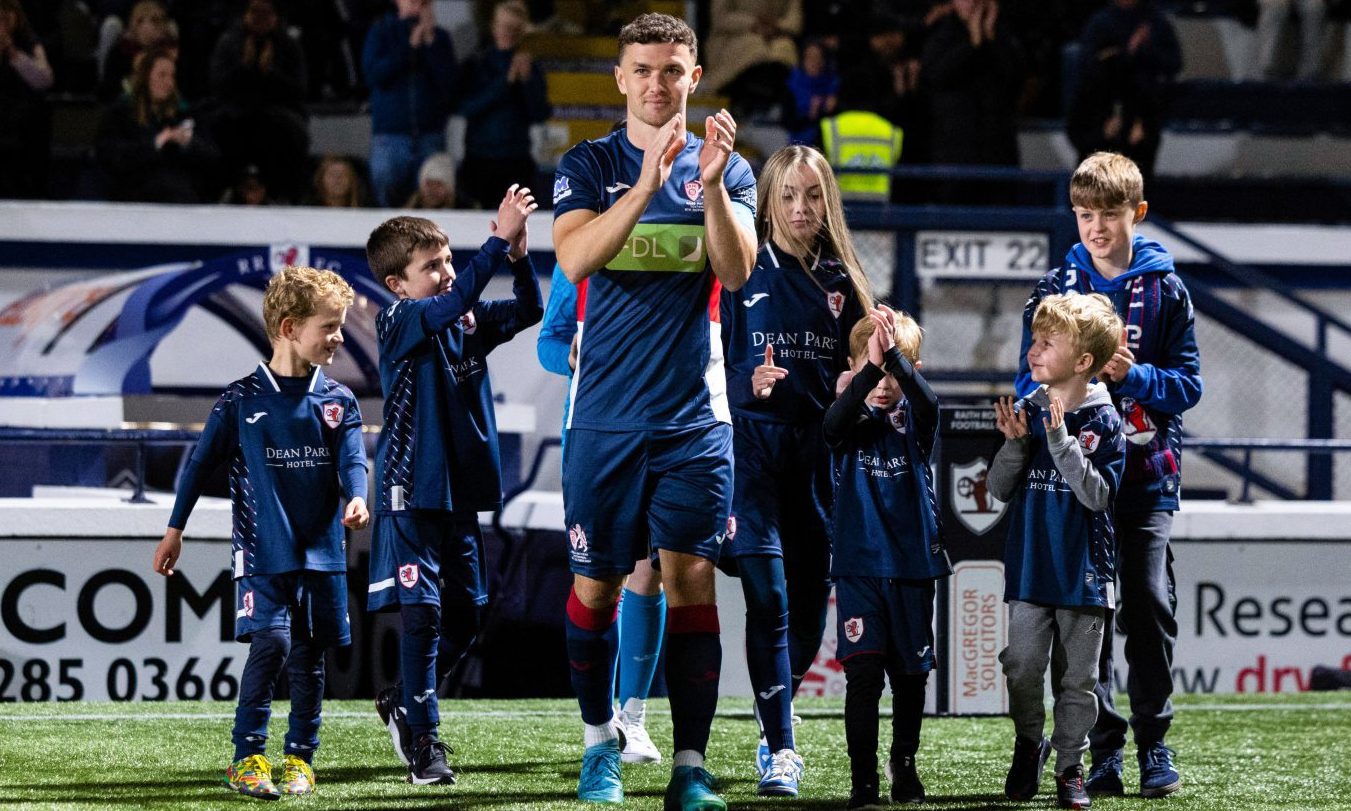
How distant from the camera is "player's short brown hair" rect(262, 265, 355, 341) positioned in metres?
5.80

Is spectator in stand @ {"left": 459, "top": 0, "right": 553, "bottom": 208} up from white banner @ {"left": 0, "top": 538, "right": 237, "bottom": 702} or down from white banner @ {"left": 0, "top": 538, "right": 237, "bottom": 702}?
up

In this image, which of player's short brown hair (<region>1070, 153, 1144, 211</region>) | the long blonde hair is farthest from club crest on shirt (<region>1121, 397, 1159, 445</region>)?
the long blonde hair

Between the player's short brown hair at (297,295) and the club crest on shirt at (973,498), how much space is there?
9.45 feet

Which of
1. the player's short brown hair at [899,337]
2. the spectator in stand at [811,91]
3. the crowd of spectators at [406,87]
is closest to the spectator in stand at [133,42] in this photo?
the crowd of spectators at [406,87]

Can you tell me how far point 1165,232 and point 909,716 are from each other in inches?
332

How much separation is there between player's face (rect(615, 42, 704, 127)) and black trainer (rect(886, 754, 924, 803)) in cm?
189

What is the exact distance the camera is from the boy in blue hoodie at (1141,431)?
5.89 metres

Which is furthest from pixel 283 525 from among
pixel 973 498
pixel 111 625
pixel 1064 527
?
pixel 111 625

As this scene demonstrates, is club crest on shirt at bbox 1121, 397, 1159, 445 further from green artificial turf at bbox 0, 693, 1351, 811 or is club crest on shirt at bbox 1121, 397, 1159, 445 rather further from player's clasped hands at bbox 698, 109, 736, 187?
player's clasped hands at bbox 698, 109, 736, 187

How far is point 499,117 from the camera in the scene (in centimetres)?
1328

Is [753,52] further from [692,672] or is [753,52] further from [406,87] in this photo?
[692,672]

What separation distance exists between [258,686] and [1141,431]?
8.62 ft

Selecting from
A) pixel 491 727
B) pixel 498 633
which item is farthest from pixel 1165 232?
pixel 491 727

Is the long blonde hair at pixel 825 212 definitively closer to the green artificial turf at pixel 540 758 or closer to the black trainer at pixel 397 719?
the green artificial turf at pixel 540 758
